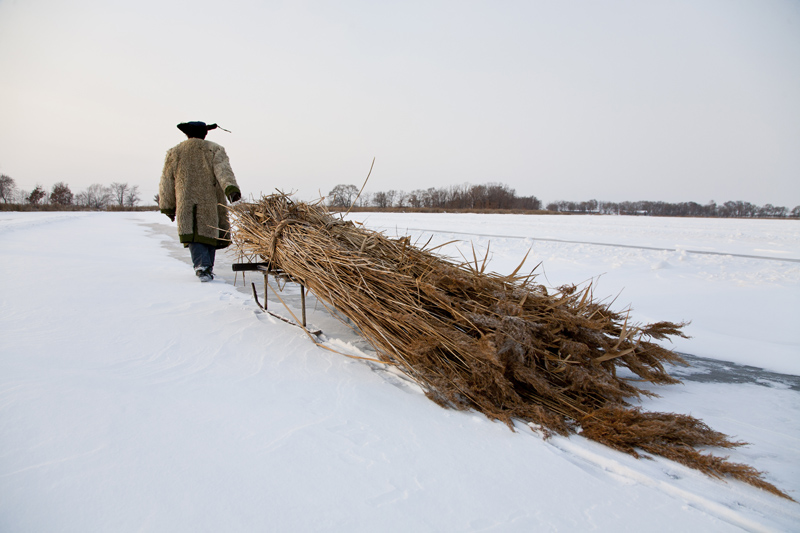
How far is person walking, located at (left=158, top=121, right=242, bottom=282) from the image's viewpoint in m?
4.40

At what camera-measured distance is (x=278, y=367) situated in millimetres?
2225

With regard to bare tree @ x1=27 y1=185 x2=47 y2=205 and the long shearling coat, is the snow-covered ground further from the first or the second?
bare tree @ x1=27 y1=185 x2=47 y2=205

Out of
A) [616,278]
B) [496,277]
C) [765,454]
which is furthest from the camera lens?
[616,278]

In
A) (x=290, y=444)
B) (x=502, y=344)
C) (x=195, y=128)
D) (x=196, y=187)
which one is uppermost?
(x=195, y=128)

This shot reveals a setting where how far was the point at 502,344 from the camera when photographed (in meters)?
1.85

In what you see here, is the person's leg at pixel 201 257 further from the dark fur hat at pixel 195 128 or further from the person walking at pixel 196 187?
the dark fur hat at pixel 195 128

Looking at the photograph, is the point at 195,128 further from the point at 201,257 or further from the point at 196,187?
the point at 201,257

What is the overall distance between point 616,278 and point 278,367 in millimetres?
4827

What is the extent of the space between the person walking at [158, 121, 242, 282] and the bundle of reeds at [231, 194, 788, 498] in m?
2.06

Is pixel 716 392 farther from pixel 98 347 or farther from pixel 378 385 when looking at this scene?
pixel 98 347

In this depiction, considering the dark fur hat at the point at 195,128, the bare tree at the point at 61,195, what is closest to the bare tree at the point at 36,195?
the bare tree at the point at 61,195

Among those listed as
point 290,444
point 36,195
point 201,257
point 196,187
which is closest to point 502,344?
point 290,444

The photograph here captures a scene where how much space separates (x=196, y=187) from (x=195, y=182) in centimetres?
6

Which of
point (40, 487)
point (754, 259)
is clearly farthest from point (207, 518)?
point (754, 259)
